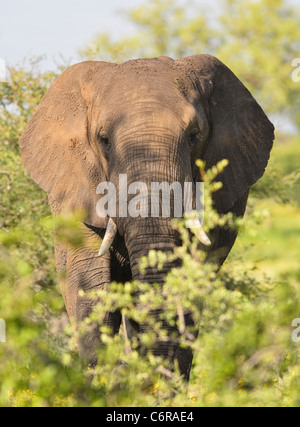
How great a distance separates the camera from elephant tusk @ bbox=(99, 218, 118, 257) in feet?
16.5

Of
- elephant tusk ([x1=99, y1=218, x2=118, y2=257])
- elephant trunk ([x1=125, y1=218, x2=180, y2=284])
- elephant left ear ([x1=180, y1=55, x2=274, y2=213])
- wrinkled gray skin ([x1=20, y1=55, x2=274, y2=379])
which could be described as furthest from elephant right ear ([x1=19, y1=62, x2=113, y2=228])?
elephant left ear ([x1=180, y1=55, x2=274, y2=213])

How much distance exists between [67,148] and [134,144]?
0.76m

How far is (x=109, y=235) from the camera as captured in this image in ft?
16.5

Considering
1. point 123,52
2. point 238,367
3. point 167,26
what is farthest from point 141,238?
point 167,26

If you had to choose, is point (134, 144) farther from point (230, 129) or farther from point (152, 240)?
point (230, 129)

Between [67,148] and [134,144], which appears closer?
[134,144]

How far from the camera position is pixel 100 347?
5.08 m

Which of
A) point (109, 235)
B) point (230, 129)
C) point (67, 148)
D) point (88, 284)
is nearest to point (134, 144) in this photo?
Result: point (109, 235)

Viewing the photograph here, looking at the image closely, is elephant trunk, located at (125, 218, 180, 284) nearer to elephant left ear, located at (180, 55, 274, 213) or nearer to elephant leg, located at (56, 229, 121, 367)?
elephant leg, located at (56, 229, 121, 367)

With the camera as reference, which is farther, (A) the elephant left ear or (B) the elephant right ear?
(A) the elephant left ear

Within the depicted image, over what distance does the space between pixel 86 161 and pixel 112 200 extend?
0.46 metres

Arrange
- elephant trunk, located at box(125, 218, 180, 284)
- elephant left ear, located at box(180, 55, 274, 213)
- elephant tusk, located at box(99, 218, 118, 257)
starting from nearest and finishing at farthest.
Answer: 1. elephant trunk, located at box(125, 218, 180, 284)
2. elephant tusk, located at box(99, 218, 118, 257)
3. elephant left ear, located at box(180, 55, 274, 213)

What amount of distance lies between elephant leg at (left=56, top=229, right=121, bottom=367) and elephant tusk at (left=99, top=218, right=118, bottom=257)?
0.93 feet

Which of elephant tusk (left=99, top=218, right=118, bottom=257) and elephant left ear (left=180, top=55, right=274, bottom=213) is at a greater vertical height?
elephant left ear (left=180, top=55, right=274, bottom=213)
